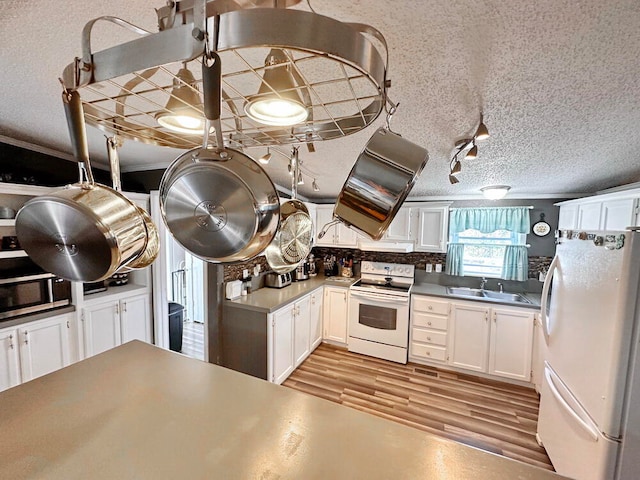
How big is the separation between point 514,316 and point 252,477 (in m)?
3.07

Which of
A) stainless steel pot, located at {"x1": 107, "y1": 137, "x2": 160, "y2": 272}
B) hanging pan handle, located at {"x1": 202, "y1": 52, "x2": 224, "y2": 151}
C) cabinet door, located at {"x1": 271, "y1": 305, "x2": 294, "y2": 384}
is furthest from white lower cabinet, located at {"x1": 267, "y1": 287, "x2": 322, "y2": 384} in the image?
hanging pan handle, located at {"x1": 202, "y1": 52, "x2": 224, "y2": 151}

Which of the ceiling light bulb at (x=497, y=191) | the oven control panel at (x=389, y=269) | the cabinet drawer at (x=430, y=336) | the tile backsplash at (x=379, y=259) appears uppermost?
the ceiling light bulb at (x=497, y=191)

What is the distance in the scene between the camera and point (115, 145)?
0.91 meters

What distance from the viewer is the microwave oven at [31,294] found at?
1868 mm

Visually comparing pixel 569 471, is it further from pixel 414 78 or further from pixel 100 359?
pixel 100 359

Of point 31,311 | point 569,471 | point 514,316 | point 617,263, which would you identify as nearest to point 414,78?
point 617,263

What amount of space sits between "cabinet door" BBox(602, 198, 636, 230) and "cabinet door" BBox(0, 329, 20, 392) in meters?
4.50

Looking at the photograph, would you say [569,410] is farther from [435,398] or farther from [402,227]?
[402,227]

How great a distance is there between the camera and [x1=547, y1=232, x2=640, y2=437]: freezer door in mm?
1265

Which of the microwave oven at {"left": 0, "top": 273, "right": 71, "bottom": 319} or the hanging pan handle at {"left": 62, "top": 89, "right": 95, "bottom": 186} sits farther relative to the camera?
the microwave oven at {"left": 0, "top": 273, "right": 71, "bottom": 319}

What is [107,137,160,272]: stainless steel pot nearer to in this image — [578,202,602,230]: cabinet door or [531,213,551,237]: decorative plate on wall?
[578,202,602,230]: cabinet door

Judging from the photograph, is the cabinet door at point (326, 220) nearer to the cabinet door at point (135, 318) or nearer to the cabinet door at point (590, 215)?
the cabinet door at point (135, 318)

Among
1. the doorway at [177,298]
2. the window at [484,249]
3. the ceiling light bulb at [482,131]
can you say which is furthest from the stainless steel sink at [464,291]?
the doorway at [177,298]

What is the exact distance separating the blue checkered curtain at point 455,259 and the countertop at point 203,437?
2974 mm
